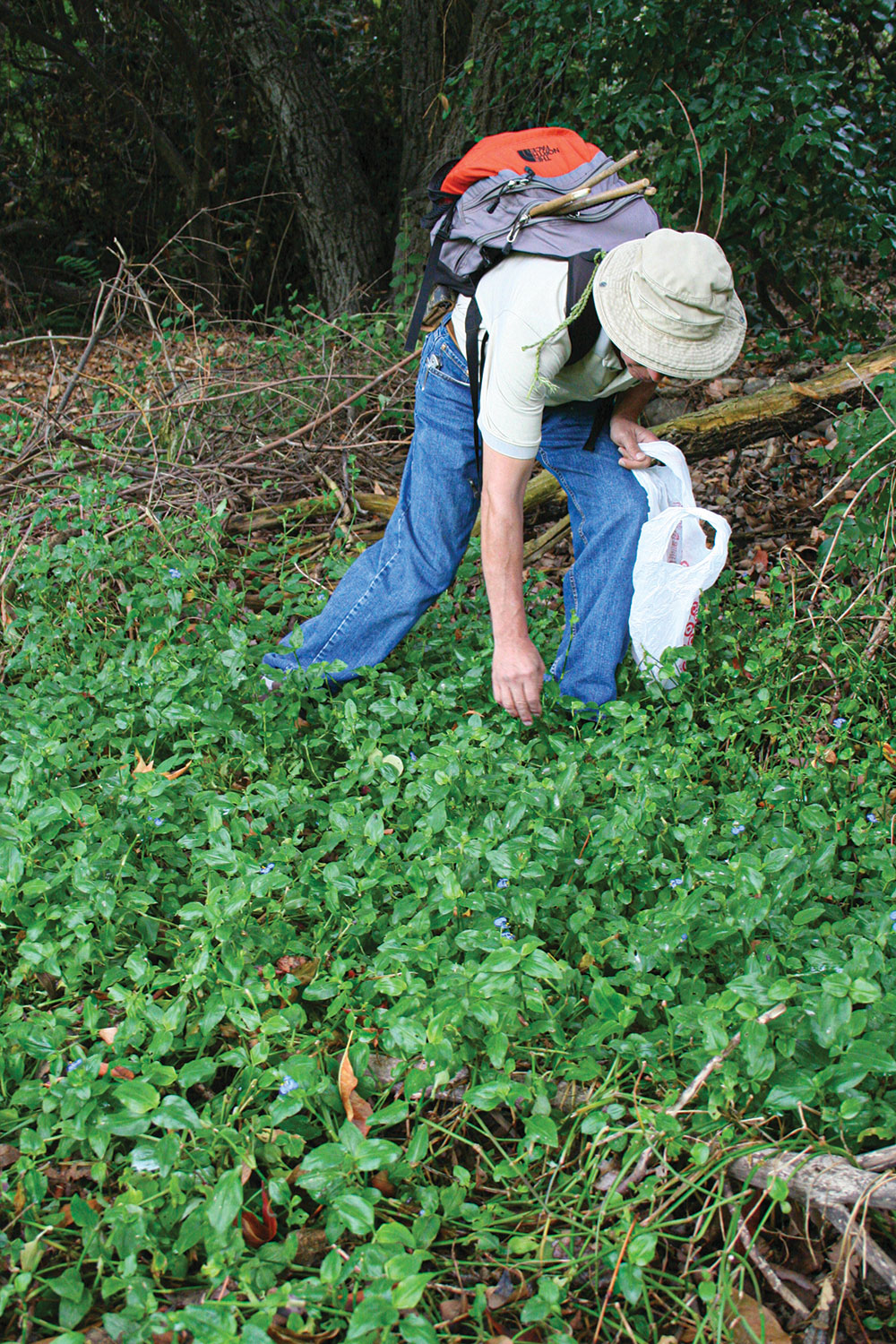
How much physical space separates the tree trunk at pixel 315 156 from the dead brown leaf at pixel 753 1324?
20.0ft

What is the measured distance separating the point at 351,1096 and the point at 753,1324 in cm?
77

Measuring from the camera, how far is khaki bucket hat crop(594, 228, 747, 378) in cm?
215

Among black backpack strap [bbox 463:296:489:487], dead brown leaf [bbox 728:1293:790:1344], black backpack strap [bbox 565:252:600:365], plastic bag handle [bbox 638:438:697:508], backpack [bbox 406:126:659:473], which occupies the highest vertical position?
backpack [bbox 406:126:659:473]

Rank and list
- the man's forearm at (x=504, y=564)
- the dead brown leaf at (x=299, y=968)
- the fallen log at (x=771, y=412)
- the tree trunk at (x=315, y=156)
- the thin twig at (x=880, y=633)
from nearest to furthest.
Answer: the dead brown leaf at (x=299, y=968) < the man's forearm at (x=504, y=564) < the thin twig at (x=880, y=633) < the fallen log at (x=771, y=412) < the tree trunk at (x=315, y=156)

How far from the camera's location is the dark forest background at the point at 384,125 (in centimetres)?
400

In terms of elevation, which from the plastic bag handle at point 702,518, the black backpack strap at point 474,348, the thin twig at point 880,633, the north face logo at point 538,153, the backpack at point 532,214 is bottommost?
the thin twig at point 880,633

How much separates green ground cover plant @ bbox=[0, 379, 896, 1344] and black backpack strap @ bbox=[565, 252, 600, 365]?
90 centimetres

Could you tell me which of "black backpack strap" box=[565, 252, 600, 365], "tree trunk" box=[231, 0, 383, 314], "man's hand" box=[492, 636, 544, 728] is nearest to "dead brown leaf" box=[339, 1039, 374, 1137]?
"man's hand" box=[492, 636, 544, 728]

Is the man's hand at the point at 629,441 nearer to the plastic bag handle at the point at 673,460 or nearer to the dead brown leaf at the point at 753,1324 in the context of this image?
the plastic bag handle at the point at 673,460

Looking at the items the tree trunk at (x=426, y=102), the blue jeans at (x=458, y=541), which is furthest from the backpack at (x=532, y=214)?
the tree trunk at (x=426, y=102)

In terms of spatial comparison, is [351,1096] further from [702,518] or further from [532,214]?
[532,214]

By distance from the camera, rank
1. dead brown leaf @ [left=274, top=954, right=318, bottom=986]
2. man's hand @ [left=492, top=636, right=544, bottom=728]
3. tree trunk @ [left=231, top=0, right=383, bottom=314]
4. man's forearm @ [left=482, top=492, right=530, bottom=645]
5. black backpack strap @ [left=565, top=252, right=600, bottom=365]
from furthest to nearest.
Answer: tree trunk @ [left=231, top=0, right=383, bottom=314]
man's hand @ [left=492, top=636, right=544, bottom=728]
man's forearm @ [left=482, top=492, right=530, bottom=645]
black backpack strap @ [left=565, top=252, right=600, bottom=365]
dead brown leaf @ [left=274, top=954, right=318, bottom=986]

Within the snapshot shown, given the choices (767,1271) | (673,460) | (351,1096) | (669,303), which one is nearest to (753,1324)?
(767,1271)

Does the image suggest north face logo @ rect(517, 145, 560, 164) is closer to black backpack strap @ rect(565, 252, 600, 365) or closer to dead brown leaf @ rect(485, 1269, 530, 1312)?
black backpack strap @ rect(565, 252, 600, 365)
